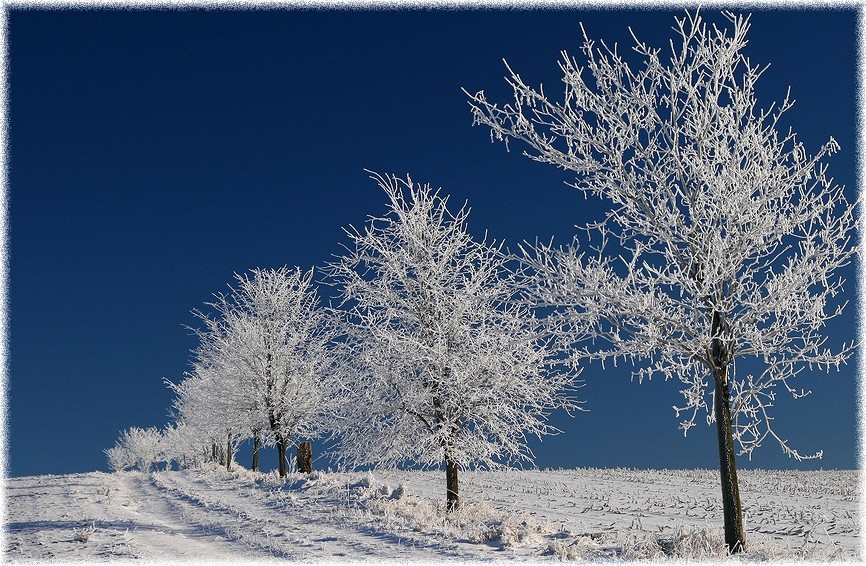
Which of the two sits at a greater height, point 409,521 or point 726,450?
point 726,450

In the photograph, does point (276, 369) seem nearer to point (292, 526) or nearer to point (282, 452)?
point (282, 452)

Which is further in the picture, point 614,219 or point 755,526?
point 755,526

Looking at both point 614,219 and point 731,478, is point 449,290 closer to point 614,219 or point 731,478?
point 614,219

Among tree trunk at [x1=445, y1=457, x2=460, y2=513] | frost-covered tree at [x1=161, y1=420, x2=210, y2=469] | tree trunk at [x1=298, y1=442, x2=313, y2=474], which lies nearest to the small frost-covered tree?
tree trunk at [x1=445, y1=457, x2=460, y2=513]

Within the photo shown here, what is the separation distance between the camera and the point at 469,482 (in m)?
26.3

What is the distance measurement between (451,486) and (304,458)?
39.7 feet

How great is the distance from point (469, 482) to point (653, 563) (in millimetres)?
17337

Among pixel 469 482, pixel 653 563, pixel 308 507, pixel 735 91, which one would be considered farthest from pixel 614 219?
pixel 469 482

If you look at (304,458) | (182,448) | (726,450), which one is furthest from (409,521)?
(182,448)

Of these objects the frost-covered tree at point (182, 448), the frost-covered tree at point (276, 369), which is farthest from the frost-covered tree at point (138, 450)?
the frost-covered tree at point (276, 369)

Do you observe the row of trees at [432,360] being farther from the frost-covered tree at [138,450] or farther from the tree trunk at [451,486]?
the frost-covered tree at [138,450]

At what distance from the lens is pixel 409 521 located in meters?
13.3

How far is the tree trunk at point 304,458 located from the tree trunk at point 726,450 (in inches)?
741

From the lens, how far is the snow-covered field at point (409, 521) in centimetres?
1091
